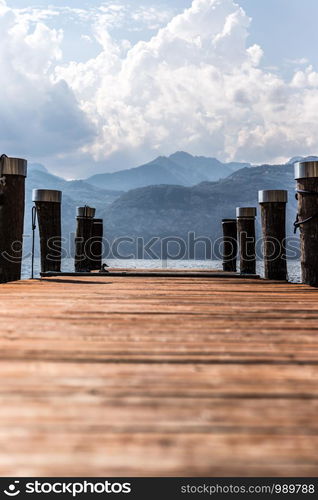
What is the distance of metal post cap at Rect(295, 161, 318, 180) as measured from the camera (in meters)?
5.86

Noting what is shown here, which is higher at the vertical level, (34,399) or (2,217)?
(2,217)

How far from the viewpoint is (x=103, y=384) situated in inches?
74.8

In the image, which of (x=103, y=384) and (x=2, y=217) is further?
(x=2, y=217)

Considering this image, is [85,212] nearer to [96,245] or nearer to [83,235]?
[83,235]

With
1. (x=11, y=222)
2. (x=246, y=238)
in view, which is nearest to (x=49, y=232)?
(x=11, y=222)

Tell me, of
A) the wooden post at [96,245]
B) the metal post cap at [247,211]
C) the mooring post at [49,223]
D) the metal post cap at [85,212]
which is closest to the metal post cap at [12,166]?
the mooring post at [49,223]

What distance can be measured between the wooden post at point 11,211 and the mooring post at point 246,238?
5.07m

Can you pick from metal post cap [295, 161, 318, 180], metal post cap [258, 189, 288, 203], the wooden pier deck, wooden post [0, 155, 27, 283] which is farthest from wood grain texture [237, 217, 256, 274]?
the wooden pier deck

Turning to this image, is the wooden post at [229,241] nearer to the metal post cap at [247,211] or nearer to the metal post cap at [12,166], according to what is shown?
the metal post cap at [247,211]

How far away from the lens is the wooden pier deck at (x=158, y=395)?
1.33m

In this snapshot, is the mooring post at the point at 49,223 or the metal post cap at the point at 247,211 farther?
the metal post cap at the point at 247,211
